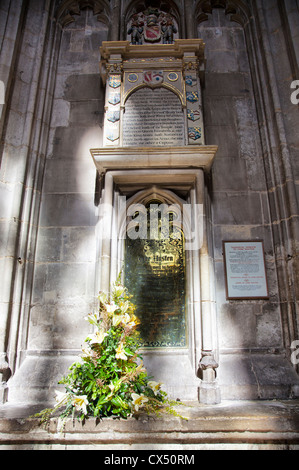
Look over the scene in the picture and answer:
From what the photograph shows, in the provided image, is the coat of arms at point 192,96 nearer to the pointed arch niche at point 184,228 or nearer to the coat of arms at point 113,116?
the pointed arch niche at point 184,228

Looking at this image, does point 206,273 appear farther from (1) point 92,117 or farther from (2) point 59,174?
(1) point 92,117

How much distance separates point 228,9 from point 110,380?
7.72 m

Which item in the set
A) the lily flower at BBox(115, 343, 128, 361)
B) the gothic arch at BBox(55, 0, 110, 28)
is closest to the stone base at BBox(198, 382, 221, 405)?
the lily flower at BBox(115, 343, 128, 361)

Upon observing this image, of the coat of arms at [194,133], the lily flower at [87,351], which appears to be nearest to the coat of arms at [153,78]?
the coat of arms at [194,133]

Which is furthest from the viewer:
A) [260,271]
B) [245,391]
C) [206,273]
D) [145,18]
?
[145,18]

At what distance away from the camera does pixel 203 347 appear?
4.50 meters

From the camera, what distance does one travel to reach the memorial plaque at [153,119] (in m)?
5.59

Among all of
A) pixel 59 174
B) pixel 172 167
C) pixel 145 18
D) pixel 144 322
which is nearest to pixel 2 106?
pixel 59 174

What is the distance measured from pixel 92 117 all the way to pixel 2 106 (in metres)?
1.56

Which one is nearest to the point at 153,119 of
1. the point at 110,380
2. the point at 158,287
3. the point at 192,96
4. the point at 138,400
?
the point at 192,96

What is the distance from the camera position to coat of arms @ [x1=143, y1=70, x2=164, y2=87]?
5953mm

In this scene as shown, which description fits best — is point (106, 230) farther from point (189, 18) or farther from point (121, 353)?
point (189, 18)

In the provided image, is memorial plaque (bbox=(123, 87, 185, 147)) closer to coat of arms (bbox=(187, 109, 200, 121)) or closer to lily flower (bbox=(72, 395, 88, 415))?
coat of arms (bbox=(187, 109, 200, 121))

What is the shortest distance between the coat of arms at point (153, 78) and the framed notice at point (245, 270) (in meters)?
3.14
